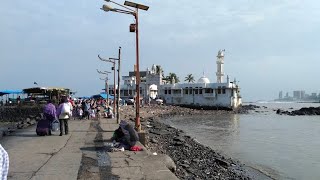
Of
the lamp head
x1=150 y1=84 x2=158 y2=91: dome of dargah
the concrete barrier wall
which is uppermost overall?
the lamp head

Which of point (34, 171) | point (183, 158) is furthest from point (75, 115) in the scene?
point (34, 171)

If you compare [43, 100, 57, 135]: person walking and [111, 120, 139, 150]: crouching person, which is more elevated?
[43, 100, 57, 135]: person walking

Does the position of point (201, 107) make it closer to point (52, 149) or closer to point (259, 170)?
point (259, 170)

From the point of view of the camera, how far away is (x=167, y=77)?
408 feet

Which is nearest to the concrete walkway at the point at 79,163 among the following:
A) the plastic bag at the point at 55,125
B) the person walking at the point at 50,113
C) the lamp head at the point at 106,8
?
the person walking at the point at 50,113

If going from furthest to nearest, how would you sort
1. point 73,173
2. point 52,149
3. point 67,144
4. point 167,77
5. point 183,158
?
point 167,77 < point 183,158 < point 67,144 < point 52,149 < point 73,173

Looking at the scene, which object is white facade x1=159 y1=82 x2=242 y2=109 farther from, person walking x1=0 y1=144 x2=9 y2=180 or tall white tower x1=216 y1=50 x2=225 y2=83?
person walking x1=0 y1=144 x2=9 y2=180

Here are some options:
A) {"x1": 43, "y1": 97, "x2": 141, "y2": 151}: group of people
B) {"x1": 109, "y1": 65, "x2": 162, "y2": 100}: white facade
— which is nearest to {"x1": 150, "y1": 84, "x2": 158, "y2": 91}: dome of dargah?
{"x1": 109, "y1": 65, "x2": 162, "y2": 100}: white facade

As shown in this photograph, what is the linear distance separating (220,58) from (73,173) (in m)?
91.3

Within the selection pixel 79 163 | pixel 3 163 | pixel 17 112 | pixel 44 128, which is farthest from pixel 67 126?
pixel 17 112

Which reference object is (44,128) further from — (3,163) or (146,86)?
(146,86)

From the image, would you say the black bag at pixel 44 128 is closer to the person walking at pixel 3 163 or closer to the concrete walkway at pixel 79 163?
the concrete walkway at pixel 79 163

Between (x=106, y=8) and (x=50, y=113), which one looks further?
(x=50, y=113)

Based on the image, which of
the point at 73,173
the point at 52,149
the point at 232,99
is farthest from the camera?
the point at 232,99
